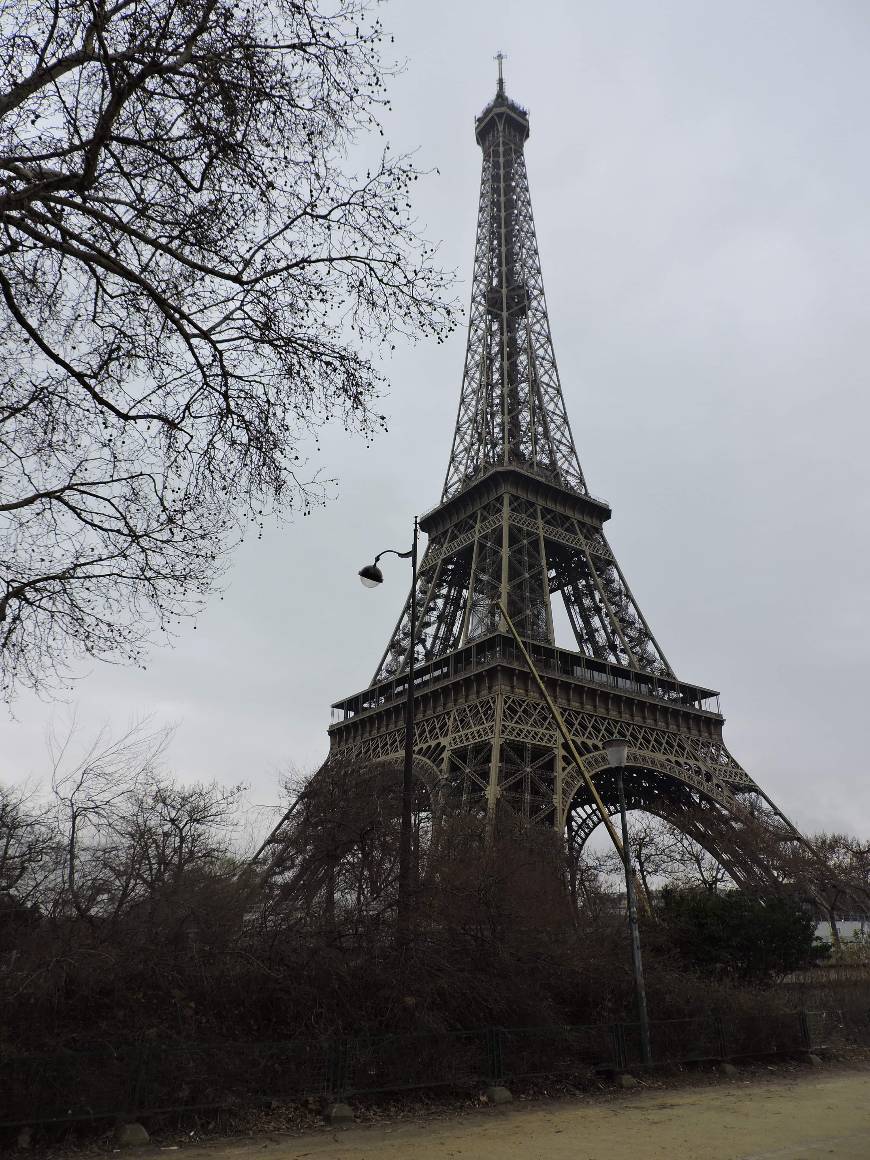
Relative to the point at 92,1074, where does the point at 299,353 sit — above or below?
above

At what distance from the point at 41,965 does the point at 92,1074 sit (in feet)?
4.73

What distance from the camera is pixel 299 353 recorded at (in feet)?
30.9

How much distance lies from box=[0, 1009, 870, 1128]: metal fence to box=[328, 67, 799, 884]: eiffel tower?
14.4 metres

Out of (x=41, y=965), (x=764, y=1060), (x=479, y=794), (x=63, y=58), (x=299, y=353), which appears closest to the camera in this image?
(x=63, y=58)

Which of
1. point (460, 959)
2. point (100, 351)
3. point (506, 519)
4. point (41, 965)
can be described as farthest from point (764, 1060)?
point (506, 519)

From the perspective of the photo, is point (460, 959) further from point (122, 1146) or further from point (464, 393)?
point (464, 393)

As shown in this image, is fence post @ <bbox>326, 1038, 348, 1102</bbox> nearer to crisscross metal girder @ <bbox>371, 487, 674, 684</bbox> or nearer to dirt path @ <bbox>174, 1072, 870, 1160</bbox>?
dirt path @ <bbox>174, 1072, 870, 1160</bbox>

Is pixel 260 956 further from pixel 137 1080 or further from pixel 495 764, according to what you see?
pixel 495 764

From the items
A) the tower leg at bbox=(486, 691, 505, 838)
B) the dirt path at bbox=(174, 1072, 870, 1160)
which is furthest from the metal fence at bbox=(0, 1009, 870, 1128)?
the tower leg at bbox=(486, 691, 505, 838)

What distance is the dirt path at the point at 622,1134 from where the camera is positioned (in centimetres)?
954

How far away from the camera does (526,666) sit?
38.0 metres

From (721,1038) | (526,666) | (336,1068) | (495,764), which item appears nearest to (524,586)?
(526,666)

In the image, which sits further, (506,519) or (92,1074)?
(506,519)

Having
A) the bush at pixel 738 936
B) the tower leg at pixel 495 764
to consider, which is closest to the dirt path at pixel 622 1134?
the bush at pixel 738 936
